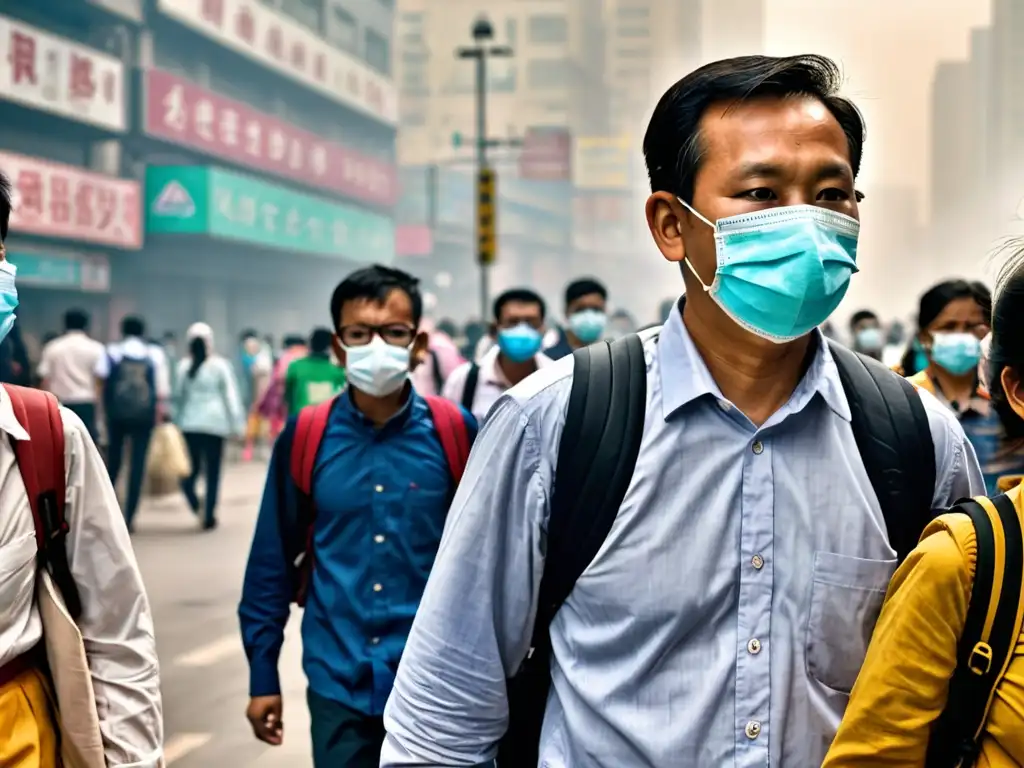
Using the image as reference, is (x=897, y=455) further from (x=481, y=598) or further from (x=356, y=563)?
(x=356, y=563)

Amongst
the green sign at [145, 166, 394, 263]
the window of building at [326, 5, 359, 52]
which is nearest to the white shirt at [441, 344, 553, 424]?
the green sign at [145, 166, 394, 263]

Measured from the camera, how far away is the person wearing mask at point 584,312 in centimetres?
865

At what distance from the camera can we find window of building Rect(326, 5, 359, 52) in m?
42.3

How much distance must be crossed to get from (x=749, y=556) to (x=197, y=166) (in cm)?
2877

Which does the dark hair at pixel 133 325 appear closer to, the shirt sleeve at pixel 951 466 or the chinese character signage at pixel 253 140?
the shirt sleeve at pixel 951 466

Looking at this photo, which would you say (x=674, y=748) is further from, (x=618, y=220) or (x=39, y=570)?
(x=618, y=220)

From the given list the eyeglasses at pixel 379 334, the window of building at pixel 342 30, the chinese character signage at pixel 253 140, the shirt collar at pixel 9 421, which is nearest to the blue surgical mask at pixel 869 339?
the eyeglasses at pixel 379 334

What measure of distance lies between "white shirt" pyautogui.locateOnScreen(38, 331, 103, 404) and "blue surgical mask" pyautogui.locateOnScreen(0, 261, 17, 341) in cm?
1061

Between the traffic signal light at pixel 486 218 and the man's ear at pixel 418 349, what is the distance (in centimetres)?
1626

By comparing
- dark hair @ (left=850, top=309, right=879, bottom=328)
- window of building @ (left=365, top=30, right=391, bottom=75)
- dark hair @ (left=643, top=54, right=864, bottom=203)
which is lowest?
dark hair @ (left=850, top=309, right=879, bottom=328)

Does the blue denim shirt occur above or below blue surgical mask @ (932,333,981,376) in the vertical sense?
below

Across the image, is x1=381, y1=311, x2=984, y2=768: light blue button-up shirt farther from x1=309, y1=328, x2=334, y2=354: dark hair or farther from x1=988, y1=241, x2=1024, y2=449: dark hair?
x1=309, y1=328, x2=334, y2=354: dark hair

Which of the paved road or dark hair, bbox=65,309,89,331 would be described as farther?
dark hair, bbox=65,309,89,331

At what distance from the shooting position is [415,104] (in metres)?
79.4
